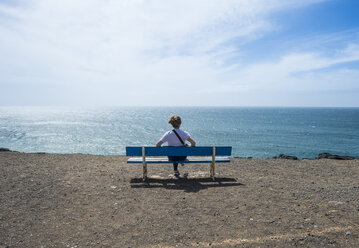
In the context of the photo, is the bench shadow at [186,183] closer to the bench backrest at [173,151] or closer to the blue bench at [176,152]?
the blue bench at [176,152]

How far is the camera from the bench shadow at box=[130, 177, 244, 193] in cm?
623

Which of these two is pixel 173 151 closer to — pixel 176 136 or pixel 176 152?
pixel 176 152

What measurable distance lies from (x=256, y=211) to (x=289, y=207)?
→ 0.77 metres

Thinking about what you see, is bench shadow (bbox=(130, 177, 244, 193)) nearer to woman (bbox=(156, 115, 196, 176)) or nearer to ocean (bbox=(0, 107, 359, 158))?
woman (bbox=(156, 115, 196, 176))

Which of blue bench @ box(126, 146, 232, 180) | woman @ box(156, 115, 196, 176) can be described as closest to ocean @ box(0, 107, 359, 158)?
blue bench @ box(126, 146, 232, 180)

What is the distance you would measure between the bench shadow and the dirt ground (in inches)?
1.1

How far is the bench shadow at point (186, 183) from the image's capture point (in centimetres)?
623

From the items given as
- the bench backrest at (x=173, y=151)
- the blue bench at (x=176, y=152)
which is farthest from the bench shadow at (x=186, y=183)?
the bench backrest at (x=173, y=151)

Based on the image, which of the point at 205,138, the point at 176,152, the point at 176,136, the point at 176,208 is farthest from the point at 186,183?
the point at 205,138

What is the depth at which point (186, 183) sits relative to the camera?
658 cm

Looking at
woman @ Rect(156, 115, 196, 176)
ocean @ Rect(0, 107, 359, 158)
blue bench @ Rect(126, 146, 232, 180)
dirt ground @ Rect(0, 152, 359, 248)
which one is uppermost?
woman @ Rect(156, 115, 196, 176)

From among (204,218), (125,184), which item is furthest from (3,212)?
(204,218)

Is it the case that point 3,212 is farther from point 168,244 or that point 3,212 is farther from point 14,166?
point 14,166

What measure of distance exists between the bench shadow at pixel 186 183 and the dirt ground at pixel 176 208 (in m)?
0.03
